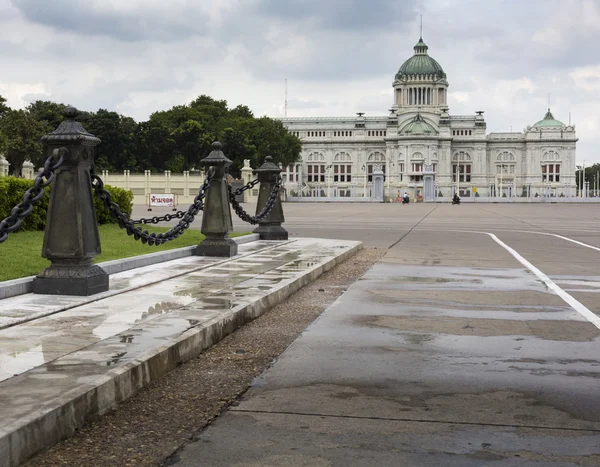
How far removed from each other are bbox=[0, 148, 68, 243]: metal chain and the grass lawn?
7.11 ft

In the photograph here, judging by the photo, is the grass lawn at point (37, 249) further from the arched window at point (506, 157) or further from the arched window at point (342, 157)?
the arched window at point (506, 157)

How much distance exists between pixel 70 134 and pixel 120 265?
292cm

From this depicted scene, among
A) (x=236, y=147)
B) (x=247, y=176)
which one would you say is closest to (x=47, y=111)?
(x=236, y=147)

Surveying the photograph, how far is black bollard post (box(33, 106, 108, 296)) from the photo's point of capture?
30.1 ft

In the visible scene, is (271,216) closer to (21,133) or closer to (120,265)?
(120,265)

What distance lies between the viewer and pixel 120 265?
1175cm

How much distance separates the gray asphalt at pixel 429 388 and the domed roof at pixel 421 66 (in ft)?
555

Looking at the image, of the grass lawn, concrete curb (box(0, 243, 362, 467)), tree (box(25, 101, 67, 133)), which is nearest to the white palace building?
tree (box(25, 101, 67, 133))

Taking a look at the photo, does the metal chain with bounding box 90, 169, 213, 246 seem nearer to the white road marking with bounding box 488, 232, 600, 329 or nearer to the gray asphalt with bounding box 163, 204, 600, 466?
the gray asphalt with bounding box 163, 204, 600, 466

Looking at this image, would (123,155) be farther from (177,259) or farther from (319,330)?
(319,330)

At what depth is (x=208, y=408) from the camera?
208 inches

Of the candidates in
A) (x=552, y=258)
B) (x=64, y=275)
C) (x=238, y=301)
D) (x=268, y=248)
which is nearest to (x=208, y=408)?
(x=238, y=301)

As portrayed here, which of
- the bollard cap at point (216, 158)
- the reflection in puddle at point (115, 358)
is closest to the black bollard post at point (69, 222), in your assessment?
the reflection in puddle at point (115, 358)

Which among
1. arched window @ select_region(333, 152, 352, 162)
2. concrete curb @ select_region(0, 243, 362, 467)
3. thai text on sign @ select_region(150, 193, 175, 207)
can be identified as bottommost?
concrete curb @ select_region(0, 243, 362, 467)
